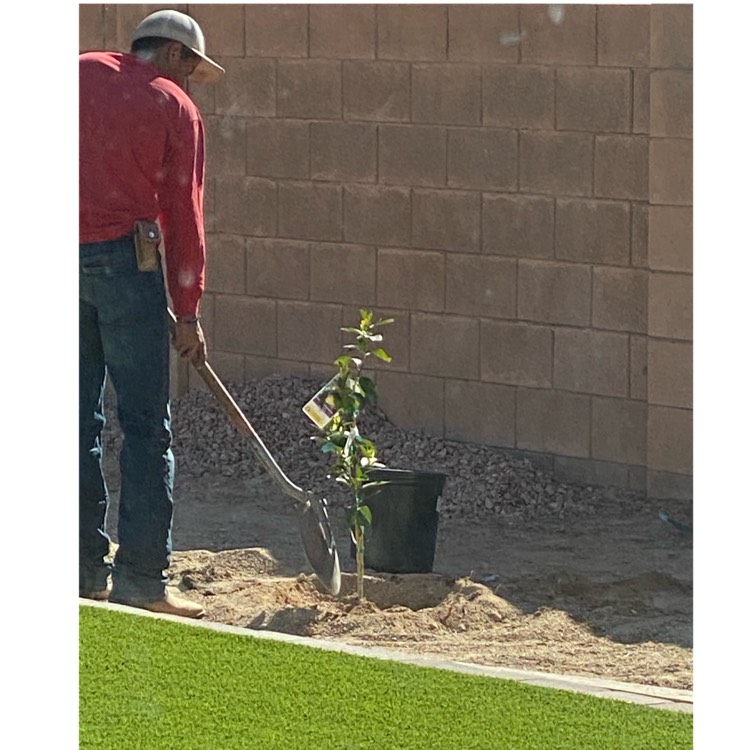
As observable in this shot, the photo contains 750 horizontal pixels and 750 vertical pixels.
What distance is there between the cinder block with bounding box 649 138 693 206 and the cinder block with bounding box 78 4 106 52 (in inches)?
139

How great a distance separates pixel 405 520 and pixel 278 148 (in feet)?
9.83

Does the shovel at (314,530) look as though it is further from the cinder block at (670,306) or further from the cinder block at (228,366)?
the cinder block at (228,366)

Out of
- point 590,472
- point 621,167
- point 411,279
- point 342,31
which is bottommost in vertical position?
point 590,472

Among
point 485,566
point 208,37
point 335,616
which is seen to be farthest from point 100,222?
point 208,37

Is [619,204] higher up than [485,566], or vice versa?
[619,204]

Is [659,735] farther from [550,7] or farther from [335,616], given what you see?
[550,7]

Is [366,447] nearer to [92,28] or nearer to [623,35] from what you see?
[623,35]

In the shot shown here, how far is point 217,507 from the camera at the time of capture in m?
8.96

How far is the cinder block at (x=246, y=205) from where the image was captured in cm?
995

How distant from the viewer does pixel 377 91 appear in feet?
31.1

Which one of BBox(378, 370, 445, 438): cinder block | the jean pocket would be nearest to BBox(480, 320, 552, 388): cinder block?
BBox(378, 370, 445, 438): cinder block

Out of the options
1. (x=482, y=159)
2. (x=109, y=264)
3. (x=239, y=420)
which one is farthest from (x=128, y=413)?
(x=482, y=159)

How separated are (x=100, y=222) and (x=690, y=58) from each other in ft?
9.55

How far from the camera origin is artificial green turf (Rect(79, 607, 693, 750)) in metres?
5.18
